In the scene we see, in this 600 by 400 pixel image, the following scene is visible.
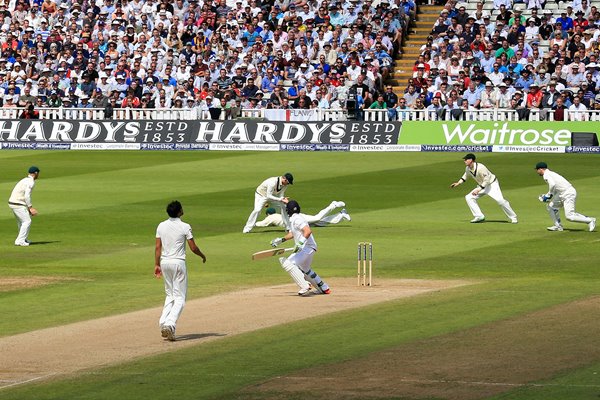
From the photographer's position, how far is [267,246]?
104ft

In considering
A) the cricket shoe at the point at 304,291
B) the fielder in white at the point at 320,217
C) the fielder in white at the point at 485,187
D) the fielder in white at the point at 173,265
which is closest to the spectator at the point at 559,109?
the fielder in white at the point at 485,187

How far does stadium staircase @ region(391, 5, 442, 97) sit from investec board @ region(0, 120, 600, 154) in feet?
14.3

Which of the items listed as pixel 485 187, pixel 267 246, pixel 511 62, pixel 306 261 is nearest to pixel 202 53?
pixel 511 62

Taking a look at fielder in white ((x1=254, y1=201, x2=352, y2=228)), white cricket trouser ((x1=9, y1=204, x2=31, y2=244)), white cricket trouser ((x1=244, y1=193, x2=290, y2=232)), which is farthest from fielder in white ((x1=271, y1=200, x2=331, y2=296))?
fielder in white ((x1=254, y1=201, x2=352, y2=228))

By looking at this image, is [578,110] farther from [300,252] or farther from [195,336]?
[195,336]

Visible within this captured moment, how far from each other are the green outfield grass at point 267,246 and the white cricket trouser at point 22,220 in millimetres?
408

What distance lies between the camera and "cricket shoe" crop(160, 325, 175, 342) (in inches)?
757

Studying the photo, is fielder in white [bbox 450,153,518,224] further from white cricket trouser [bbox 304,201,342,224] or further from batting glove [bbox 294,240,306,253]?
batting glove [bbox 294,240,306,253]

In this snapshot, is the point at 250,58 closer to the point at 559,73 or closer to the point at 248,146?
the point at 248,146

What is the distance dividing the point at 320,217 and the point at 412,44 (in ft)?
83.9

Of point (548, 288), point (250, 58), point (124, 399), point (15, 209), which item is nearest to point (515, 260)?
point (548, 288)

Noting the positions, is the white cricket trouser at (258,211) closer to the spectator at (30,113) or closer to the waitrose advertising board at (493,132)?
the waitrose advertising board at (493,132)

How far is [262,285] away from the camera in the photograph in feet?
84.0

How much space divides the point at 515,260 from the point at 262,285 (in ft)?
20.3
